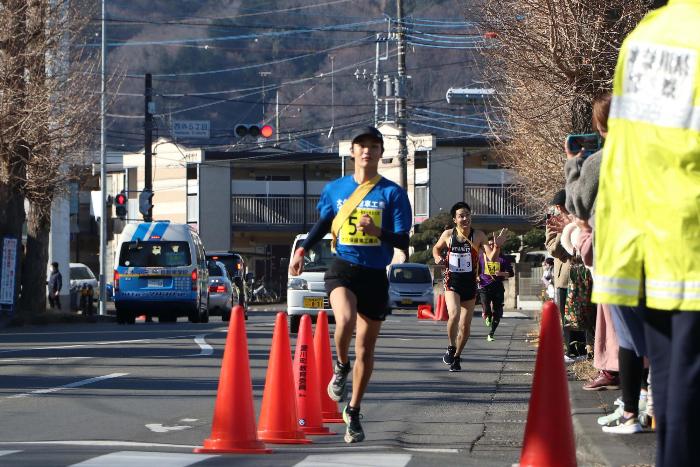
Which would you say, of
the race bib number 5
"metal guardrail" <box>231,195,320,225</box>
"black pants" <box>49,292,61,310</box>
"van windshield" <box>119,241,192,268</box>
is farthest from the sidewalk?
"metal guardrail" <box>231,195,320,225</box>

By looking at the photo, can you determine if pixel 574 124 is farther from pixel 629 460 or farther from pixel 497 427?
pixel 629 460

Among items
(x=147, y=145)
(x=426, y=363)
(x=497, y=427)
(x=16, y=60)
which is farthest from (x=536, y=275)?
(x=497, y=427)

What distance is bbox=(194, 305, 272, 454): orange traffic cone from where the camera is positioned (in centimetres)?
852

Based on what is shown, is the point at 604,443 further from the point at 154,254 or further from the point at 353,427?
the point at 154,254

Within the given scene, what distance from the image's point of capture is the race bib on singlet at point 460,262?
15.5 meters

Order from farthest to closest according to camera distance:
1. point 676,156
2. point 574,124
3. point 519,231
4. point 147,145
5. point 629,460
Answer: point 519,231, point 147,145, point 574,124, point 629,460, point 676,156

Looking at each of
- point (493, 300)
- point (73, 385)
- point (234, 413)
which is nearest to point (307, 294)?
point (493, 300)

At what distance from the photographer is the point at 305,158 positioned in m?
72.6

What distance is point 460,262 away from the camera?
15.6 meters

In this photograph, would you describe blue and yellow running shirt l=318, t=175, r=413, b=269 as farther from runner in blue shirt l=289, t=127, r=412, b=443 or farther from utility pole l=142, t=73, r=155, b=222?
utility pole l=142, t=73, r=155, b=222

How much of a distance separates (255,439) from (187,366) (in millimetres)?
7955

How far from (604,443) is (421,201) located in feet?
192

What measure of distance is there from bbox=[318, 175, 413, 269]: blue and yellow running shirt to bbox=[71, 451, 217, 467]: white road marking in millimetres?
1877

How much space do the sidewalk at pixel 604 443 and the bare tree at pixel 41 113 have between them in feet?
75.7
